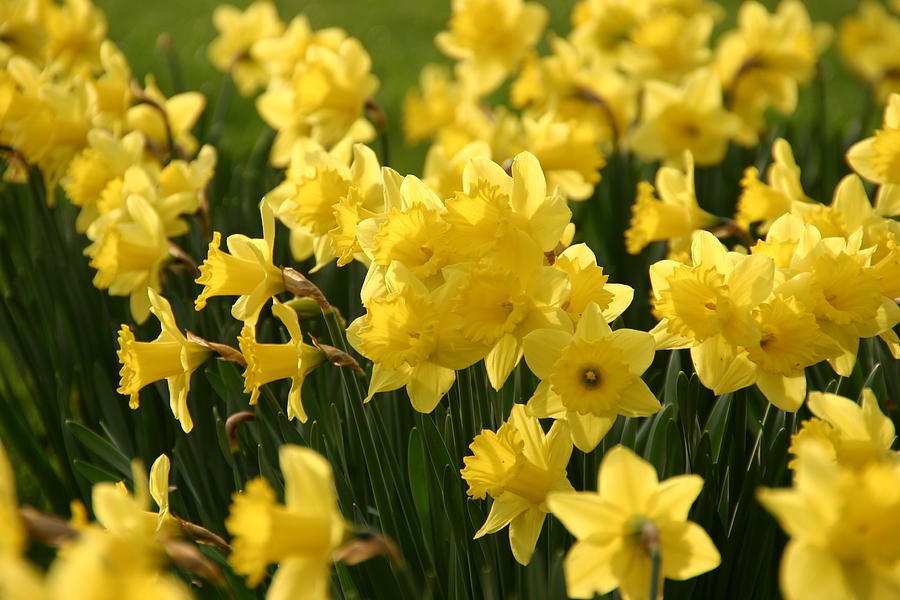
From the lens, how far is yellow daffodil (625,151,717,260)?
208cm

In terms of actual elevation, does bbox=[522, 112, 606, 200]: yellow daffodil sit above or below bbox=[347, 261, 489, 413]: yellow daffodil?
above

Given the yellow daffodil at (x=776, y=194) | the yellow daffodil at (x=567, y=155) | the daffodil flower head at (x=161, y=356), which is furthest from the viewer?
the yellow daffodil at (x=567, y=155)

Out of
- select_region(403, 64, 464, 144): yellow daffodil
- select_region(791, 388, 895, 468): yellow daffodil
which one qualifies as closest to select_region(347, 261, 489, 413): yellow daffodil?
select_region(791, 388, 895, 468): yellow daffodil

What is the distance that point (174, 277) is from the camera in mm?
2445

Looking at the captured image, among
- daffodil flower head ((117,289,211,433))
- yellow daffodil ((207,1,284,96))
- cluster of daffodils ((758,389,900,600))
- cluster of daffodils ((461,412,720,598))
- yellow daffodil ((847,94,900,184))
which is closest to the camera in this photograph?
cluster of daffodils ((758,389,900,600))

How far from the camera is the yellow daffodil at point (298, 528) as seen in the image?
0.93 meters

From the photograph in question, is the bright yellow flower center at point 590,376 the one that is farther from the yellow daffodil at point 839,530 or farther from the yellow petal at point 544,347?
the yellow daffodil at point 839,530

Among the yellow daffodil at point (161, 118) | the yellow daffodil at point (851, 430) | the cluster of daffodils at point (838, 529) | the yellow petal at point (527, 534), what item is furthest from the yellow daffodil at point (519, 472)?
the yellow daffodil at point (161, 118)

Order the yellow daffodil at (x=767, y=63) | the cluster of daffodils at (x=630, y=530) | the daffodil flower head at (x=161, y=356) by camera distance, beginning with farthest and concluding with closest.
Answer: the yellow daffodil at (x=767, y=63), the daffodil flower head at (x=161, y=356), the cluster of daffodils at (x=630, y=530)

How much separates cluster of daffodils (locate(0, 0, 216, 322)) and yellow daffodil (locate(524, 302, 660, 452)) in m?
1.08

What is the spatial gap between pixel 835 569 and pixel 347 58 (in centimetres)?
224

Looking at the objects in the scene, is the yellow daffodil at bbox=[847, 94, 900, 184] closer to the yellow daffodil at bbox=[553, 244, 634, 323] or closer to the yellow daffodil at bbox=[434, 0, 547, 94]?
the yellow daffodil at bbox=[553, 244, 634, 323]

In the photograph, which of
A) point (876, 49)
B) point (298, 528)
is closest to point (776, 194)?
point (298, 528)

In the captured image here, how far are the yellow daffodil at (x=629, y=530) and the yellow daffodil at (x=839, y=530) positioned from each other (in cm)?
14
